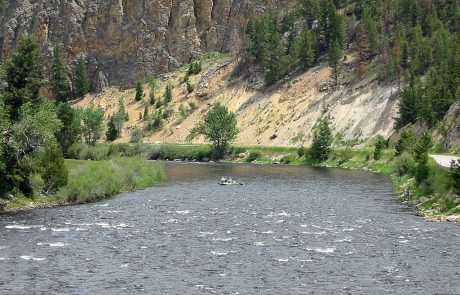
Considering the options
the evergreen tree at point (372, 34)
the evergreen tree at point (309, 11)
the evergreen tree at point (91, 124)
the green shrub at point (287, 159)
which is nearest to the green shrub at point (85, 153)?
the evergreen tree at point (91, 124)

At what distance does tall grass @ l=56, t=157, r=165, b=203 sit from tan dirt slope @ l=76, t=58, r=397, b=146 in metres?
53.9

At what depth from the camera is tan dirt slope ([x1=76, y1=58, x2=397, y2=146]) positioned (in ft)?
472

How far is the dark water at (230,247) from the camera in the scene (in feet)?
131

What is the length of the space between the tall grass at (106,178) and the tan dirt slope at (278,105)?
53866mm

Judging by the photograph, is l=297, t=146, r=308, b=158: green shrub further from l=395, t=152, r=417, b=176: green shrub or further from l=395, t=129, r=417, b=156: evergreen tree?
l=395, t=152, r=417, b=176: green shrub

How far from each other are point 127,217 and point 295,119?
313 feet

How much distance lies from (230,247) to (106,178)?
34.7 metres

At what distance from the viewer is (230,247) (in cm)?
4984

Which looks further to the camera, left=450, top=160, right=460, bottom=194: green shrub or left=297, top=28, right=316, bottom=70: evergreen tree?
left=297, top=28, right=316, bottom=70: evergreen tree

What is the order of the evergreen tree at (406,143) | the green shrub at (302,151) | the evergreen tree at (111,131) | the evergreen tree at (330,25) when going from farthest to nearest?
1. the evergreen tree at (111,131)
2. the evergreen tree at (330,25)
3. the green shrub at (302,151)
4. the evergreen tree at (406,143)

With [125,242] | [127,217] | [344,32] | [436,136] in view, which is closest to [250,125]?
[344,32]

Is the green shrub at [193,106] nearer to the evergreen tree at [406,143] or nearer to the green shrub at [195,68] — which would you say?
the green shrub at [195,68]

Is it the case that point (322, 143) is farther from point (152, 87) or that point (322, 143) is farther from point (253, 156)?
point (152, 87)

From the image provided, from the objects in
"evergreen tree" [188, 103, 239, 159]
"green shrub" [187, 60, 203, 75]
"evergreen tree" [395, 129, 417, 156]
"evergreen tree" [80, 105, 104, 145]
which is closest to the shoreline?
"evergreen tree" [395, 129, 417, 156]
